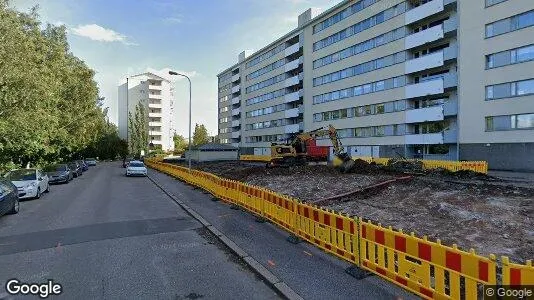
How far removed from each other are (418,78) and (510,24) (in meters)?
11.2

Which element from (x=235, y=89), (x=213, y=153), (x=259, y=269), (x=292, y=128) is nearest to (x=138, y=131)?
(x=235, y=89)

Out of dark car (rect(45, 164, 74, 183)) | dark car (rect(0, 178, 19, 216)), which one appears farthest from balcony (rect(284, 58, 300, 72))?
dark car (rect(0, 178, 19, 216))

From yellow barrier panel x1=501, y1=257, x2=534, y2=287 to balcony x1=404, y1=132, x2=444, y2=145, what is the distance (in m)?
35.1

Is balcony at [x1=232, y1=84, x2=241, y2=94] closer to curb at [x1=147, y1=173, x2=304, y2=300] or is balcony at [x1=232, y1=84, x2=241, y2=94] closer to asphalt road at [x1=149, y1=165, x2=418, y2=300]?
asphalt road at [x1=149, y1=165, x2=418, y2=300]

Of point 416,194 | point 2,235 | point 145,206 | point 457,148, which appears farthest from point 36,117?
point 457,148

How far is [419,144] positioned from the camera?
39.9 m

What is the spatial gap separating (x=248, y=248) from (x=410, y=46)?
37.9 m

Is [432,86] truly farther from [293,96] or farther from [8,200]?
[8,200]

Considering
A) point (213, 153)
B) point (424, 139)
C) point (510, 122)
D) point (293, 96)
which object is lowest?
point (213, 153)

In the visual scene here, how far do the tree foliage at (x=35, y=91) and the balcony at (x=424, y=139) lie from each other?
106ft

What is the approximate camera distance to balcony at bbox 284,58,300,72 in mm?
61953

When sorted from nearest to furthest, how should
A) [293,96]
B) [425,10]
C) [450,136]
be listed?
[450,136], [425,10], [293,96]

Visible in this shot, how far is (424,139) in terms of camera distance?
38.4 meters

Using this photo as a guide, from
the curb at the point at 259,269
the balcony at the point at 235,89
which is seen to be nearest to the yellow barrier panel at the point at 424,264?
the curb at the point at 259,269
